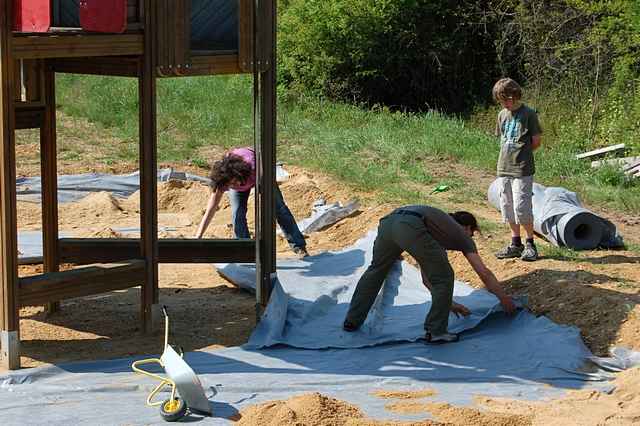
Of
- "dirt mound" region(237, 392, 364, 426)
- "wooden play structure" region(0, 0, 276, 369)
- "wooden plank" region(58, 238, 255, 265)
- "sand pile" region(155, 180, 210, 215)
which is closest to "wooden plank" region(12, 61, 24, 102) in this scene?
"wooden play structure" region(0, 0, 276, 369)

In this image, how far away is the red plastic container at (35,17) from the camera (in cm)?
738

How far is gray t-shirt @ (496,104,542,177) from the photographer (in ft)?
31.7

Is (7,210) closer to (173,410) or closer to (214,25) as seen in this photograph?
(173,410)

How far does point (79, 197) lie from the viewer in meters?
15.0

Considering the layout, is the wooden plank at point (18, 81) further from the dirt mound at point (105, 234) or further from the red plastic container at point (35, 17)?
the dirt mound at point (105, 234)

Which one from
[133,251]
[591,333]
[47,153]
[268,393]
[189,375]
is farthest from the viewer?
[133,251]

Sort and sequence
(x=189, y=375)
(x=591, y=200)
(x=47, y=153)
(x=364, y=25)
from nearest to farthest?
1. (x=189, y=375)
2. (x=47, y=153)
3. (x=591, y=200)
4. (x=364, y=25)

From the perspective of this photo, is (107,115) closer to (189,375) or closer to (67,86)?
(67,86)

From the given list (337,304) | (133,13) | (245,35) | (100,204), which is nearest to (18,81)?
(133,13)

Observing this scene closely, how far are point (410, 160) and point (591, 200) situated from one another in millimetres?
3230

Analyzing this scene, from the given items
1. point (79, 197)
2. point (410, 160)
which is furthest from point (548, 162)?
point (79, 197)

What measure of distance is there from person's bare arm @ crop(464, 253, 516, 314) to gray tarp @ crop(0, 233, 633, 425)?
133 millimetres

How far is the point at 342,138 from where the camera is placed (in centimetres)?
1709

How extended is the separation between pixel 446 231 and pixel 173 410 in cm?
256
